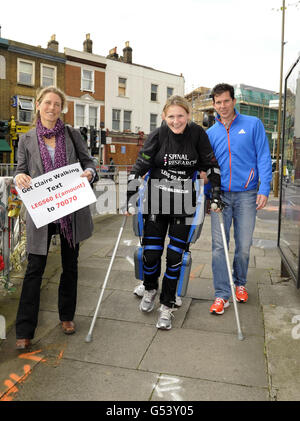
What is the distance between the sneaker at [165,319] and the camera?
3262 mm

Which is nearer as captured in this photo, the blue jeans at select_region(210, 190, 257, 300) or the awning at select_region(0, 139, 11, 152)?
the blue jeans at select_region(210, 190, 257, 300)

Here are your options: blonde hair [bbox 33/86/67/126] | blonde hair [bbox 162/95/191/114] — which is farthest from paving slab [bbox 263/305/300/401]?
blonde hair [bbox 33/86/67/126]

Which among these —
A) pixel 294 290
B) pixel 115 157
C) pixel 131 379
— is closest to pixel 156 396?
pixel 131 379

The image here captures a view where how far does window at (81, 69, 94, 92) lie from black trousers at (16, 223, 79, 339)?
1217 inches

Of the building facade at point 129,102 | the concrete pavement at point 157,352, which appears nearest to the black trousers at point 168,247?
the concrete pavement at point 157,352

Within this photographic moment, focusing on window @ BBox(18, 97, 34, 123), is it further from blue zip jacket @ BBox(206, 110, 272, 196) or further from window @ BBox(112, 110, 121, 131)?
blue zip jacket @ BBox(206, 110, 272, 196)

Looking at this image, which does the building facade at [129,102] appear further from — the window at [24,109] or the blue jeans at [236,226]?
the blue jeans at [236,226]

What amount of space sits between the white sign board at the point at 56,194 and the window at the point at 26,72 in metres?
27.8

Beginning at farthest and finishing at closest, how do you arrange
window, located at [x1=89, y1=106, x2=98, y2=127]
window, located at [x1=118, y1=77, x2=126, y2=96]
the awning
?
1. window, located at [x1=118, y1=77, x2=126, y2=96]
2. window, located at [x1=89, y1=106, x2=98, y2=127]
3. the awning

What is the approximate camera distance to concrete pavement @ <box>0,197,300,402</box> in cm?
239

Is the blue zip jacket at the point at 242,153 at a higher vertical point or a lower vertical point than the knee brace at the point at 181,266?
higher

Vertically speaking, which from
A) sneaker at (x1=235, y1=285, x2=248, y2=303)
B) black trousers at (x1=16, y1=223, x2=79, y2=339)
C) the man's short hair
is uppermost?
the man's short hair

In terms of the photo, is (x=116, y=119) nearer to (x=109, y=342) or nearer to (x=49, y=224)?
(x=49, y=224)

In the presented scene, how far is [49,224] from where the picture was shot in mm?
3145
